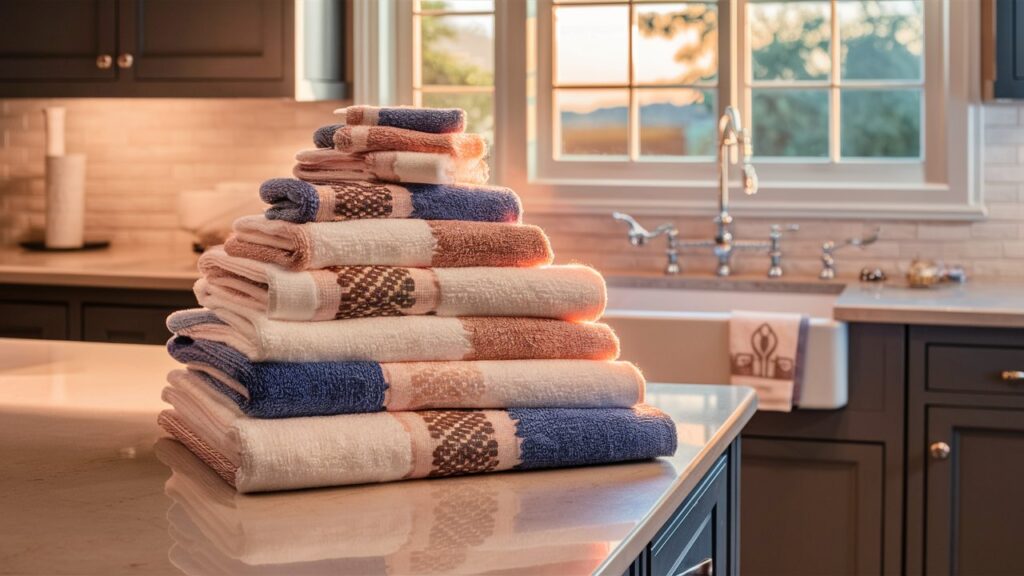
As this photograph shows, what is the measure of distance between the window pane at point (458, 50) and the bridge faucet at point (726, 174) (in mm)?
771

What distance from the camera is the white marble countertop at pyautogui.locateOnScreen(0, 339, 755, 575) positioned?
0.96 meters

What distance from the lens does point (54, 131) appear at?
13.9 feet

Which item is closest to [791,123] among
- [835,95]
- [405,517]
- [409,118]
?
[835,95]

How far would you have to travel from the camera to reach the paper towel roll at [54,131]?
13.9 ft

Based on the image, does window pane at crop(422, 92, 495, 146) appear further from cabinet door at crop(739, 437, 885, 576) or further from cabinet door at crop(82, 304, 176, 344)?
cabinet door at crop(739, 437, 885, 576)

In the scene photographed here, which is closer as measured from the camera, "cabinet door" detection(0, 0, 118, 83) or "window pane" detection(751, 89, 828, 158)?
"window pane" detection(751, 89, 828, 158)

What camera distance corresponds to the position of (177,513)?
1.08 meters

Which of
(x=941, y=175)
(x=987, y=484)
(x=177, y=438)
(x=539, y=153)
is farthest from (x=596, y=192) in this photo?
(x=177, y=438)

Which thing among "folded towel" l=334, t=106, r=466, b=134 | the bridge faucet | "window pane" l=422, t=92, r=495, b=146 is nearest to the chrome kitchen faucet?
the bridge faucet

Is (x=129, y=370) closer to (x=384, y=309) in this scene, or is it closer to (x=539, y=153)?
(x=384, y=309)

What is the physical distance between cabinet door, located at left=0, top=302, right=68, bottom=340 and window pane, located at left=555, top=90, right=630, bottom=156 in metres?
1.55

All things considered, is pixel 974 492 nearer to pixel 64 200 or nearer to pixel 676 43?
pixel 676 43

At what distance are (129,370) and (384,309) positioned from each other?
71cm

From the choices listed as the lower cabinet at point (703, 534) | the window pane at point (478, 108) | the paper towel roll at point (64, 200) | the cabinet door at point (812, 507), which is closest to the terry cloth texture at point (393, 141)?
the lower cabinet at point (703, 534)
